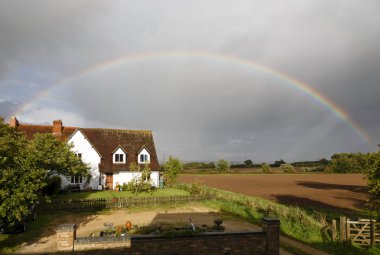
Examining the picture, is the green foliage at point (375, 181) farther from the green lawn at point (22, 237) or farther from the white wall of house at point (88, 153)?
the white wall of house at point (88, 153)

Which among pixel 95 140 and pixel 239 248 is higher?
pixel 95 140

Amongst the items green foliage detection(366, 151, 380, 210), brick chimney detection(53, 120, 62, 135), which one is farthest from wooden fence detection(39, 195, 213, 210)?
brick chimney detection(53, 120, 62, 135)

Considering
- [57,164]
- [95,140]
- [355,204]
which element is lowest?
[355,204]

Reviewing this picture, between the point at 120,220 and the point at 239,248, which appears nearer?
the point at 239,248

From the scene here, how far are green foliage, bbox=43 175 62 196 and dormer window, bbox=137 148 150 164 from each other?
11348 millimetres

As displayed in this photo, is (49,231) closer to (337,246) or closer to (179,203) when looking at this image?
(179,203)

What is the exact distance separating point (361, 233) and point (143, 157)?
1218 inches

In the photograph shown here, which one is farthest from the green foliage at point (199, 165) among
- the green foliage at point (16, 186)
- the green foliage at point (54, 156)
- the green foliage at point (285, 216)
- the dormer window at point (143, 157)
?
the green foliage at point (16, 186)

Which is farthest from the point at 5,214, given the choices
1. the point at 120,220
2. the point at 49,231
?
the point at 120,220

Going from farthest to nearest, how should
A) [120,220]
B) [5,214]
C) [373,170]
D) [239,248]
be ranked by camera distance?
[120,220] < [373,170] < [5,214] < [239,248]

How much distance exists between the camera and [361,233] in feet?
55.6

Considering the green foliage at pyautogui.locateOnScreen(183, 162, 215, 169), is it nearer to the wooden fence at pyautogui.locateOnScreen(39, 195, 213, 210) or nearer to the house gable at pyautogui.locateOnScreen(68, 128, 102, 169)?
the house gable at pyautogui.locateOnScreen(68, 128, 102, 169)

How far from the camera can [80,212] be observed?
85.6ft

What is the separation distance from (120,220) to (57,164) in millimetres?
8991
